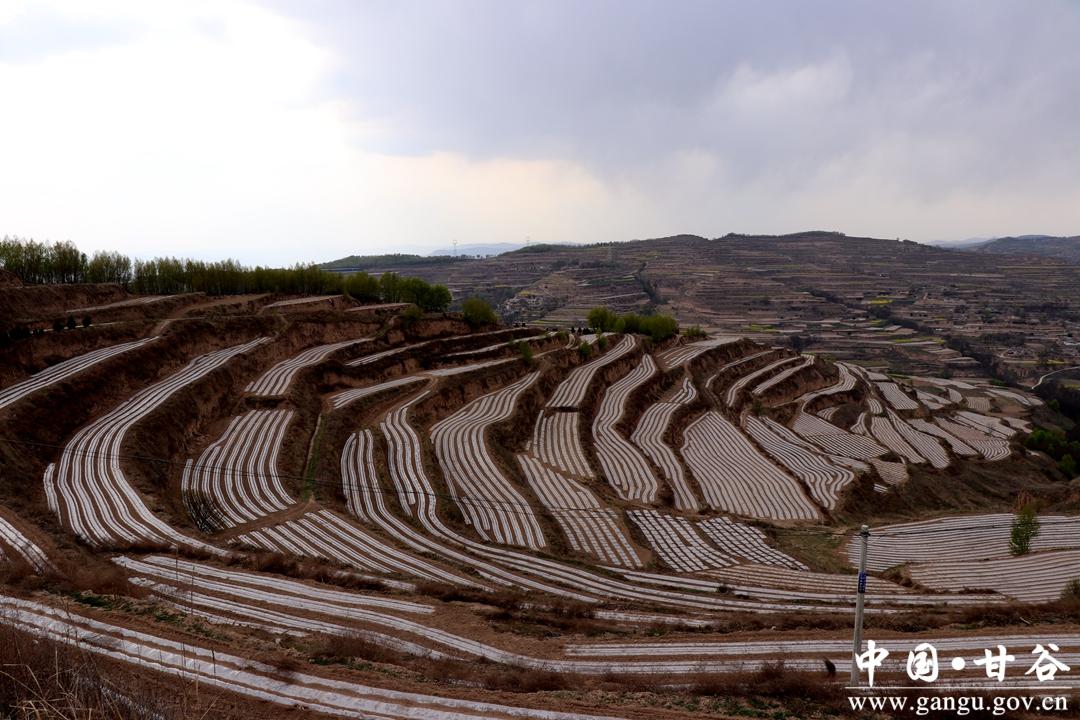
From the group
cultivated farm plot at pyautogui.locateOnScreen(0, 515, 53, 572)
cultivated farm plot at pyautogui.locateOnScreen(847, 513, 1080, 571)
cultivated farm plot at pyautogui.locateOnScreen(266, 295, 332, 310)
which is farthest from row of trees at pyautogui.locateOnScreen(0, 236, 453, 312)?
cultivated farm plot at pyautogui.locateOnScreen(847, 513, 1080, 571)

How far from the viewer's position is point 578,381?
138 ft

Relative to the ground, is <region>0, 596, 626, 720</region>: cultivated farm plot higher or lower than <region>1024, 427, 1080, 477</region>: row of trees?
higher

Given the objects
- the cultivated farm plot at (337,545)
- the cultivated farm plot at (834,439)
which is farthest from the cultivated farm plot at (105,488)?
the cultivated farm plot at (834,439)

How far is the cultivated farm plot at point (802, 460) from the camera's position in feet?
94.4

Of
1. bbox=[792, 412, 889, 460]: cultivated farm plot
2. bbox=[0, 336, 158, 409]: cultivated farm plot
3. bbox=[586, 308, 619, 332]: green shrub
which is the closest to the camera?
bbox=[0, 336, 158, 409]: cultivated farm plot

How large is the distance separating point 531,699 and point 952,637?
24.2 ft

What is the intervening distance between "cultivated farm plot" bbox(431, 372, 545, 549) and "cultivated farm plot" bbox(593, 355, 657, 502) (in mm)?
5234


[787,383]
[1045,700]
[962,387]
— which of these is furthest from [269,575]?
[962,387]

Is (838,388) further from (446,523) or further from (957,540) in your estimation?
(446,523)

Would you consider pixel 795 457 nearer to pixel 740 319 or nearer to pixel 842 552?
pixel 842 552

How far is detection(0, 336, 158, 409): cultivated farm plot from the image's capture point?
67.7 ft

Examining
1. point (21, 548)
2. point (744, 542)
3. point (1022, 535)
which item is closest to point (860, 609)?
point (744, 542)

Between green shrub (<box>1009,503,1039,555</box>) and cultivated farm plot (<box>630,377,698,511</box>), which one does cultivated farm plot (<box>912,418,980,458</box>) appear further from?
green shrub (<box>1009,503,1039,555</box>)

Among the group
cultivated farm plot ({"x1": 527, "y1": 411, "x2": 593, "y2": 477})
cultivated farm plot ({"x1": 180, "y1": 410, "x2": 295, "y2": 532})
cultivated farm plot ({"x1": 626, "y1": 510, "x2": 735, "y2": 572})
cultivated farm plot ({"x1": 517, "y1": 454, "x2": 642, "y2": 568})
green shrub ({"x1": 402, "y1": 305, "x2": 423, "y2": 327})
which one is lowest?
cultivated farm plot ({"x1": 626, "y1": 510, "x2": 735, "y2": 572})
